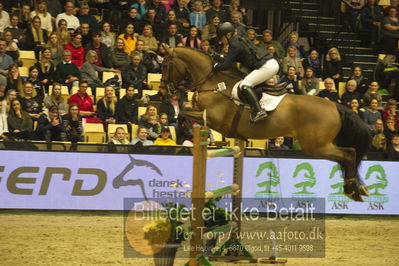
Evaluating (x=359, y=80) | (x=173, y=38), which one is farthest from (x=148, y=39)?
(x=359, y=80)

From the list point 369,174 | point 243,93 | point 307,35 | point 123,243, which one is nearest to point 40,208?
point 123,243

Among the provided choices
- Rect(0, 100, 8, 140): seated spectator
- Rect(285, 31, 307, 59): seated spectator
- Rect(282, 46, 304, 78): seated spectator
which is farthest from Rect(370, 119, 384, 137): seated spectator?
Rect(0, 100, 8, 140): seated spectator

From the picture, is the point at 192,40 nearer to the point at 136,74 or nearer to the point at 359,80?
the point at 136,74

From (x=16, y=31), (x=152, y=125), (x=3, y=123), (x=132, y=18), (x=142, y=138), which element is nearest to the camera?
(x=3, y=123)

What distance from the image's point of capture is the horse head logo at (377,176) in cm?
1404

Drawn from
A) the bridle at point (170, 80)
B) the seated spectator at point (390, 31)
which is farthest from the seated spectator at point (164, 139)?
the seated spectator at point (390, 31)

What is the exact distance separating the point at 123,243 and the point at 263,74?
11.1 feet

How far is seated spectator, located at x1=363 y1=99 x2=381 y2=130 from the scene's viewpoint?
1584 centimetres

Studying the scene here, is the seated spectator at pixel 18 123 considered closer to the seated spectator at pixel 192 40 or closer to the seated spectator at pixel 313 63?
the seated spectator at pixel 192 40

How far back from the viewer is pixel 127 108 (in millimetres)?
14383

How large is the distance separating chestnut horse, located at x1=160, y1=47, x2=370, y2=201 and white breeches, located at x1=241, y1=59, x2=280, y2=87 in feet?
1.15

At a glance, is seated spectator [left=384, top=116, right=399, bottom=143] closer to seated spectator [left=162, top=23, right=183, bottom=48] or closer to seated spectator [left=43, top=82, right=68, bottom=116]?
seated spectator [left=162, top=23, right=183, bottom=48]

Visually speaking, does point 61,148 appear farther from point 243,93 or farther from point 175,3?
point 175,3

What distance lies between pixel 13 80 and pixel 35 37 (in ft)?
6.00
